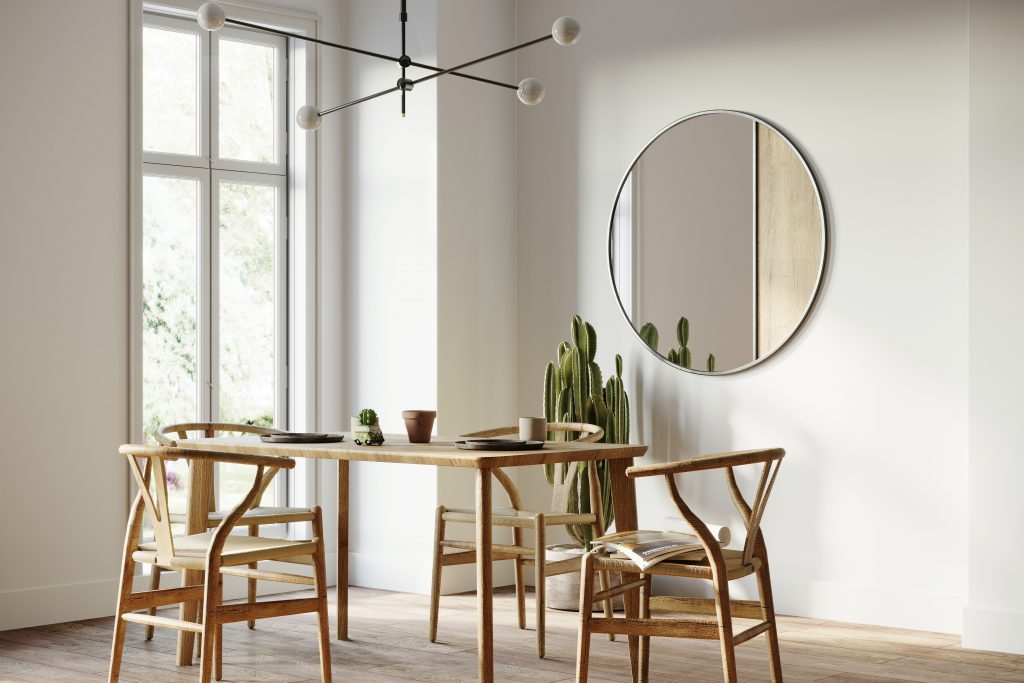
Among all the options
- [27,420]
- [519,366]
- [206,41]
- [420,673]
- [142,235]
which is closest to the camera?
[420,673]

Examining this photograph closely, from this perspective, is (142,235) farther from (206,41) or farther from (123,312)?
(206,41)

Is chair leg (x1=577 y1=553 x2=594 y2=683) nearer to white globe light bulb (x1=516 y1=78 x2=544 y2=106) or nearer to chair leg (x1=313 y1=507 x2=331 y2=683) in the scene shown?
chair leg (x1=313 y1=507 x2=331 y2=683)

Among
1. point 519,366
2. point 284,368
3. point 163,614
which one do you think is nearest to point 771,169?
point 519,366

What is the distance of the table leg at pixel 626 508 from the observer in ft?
12.7

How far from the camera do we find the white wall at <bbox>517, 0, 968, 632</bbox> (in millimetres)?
4793

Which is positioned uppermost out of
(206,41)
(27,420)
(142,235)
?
(206,41)

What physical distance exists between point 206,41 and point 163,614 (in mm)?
2535

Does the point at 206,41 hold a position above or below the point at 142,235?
above

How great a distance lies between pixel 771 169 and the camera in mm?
5219

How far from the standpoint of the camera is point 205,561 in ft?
11.7

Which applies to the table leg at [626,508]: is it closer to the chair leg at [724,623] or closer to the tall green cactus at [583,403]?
the chair leg at [724,623]

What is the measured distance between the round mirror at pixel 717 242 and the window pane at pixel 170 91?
196cm

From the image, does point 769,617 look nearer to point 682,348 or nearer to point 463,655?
point 463,655

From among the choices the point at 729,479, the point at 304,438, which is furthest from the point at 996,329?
the point at 304,438
